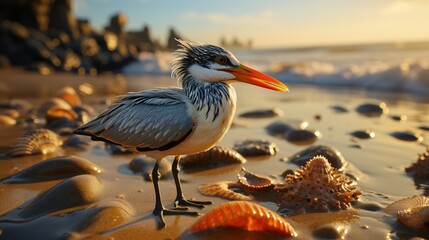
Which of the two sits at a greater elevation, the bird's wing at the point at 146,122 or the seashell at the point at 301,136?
the seashell at the point at 301,136

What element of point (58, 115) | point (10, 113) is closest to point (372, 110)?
point (58, 115)

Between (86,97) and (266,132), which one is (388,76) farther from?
(86,97)

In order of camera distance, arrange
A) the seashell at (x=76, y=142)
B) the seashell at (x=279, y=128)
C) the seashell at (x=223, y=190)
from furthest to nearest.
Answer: the seashell at (x=279, y=128), the seashell at (x=76, y=142), the seashell at (x=223, y=190)

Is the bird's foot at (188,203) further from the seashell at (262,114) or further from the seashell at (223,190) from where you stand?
the seashell at (262,114)

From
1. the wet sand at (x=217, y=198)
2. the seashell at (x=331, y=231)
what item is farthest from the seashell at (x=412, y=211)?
the seashell at (x=331, y=231)

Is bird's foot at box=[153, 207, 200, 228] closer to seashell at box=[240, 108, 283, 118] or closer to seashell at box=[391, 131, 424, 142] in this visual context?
seashell at box=[391, 131, 424, 142]

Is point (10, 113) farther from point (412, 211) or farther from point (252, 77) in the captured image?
point (412, 211)

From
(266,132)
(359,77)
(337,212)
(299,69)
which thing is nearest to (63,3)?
(299,69)
